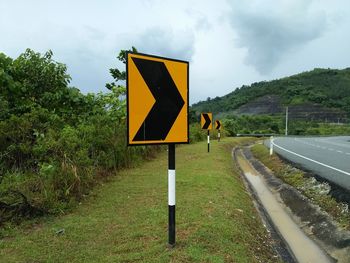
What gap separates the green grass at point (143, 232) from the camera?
202 inches

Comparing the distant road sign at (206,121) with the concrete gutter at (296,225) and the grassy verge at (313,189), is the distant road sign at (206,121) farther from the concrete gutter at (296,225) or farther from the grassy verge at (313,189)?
the concrete gutter at (296,225)

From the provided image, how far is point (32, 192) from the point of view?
7375 mm

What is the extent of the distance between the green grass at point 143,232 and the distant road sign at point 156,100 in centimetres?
163

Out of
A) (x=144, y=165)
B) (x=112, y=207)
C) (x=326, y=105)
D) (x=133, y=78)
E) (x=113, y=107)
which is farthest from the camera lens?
(x=326, y=105)

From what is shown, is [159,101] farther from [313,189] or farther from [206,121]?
[206,121]

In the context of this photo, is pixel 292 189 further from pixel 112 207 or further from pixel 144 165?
pixel 112 207

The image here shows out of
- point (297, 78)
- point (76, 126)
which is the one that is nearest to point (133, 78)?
point (76, 126)

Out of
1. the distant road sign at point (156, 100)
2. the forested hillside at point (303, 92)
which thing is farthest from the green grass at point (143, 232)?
the forested hillside at point (303, 92)

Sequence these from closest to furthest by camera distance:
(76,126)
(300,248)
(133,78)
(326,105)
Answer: (133,78)
(300,248)
(76,126)
(326,105)

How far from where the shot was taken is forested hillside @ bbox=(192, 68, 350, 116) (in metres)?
101

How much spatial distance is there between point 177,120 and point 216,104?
384 feet

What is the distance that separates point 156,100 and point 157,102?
0.03 metres

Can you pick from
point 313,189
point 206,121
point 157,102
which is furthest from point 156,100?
point 206,121

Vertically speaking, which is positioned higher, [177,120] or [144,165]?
[177,120]
